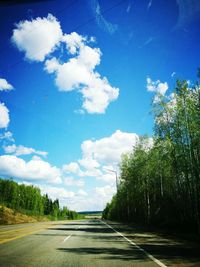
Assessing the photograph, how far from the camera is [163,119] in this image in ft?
99.5

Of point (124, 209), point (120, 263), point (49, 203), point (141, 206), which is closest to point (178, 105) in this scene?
point (120, 263)

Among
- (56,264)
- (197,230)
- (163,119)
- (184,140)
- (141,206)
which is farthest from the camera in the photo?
(141,206)

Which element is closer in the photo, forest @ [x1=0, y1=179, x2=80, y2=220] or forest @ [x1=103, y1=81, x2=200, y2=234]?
forest @ [x1=103, y1=81, x2=200, y2=234]

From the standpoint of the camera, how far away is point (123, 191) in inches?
2398

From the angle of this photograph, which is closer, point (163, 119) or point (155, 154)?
point (163, 119)

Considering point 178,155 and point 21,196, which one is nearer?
point 178,155

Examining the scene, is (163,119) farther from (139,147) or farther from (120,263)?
(120,263)

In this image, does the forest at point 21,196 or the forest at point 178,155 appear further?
the forest at point 21,196

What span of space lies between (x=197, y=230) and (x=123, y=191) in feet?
137

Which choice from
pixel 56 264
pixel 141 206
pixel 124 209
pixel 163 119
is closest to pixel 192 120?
pixel 163 119

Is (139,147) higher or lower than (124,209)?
higher

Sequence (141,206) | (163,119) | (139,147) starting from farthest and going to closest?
1. (141,206)
2. (139,147)
3. (163,119)

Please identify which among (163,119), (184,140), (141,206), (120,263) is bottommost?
(120,263)

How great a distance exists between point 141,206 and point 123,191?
534 centimetres
